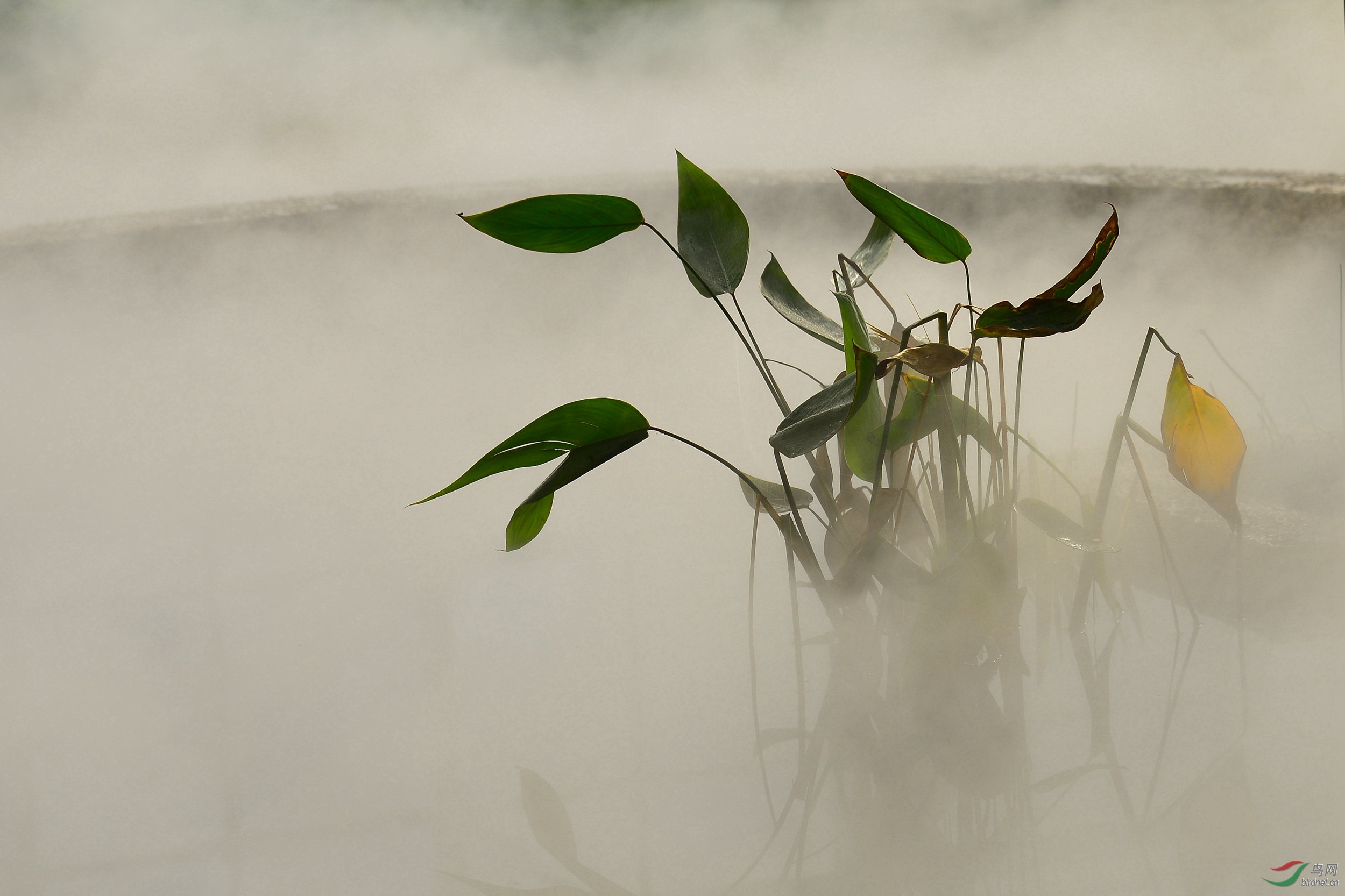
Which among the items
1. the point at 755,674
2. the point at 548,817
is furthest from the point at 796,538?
the point at 548,817

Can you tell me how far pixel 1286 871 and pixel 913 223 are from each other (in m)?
0.43

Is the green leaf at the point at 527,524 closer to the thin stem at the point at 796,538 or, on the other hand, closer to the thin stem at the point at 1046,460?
the thin stem at the point at 796,538

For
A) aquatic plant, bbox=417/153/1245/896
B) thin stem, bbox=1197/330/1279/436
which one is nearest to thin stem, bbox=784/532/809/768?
aquatic plant, bbox=417/153/1245/896

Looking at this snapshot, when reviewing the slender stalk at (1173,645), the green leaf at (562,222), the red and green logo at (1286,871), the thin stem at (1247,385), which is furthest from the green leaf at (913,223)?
the thin stem at (1247,385)

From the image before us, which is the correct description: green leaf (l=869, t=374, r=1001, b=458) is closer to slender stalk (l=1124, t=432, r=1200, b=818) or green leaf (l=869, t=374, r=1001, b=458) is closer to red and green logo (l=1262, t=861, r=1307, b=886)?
slender stalk (l=1124, t=432, r=1200, b=818)

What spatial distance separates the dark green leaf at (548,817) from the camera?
0.58m

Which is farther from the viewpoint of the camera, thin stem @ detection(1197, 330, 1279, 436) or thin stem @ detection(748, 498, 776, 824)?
thin stem @ detection(1197, 330, 1279, 436)

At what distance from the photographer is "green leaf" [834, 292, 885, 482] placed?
0.48 metres

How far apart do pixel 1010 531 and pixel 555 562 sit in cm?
40

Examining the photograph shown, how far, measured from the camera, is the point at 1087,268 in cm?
48

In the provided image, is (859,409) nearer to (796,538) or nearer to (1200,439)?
(796,538)

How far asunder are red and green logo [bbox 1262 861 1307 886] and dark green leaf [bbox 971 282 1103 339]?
1.11 ft

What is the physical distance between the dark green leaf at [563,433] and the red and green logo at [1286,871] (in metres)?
0.44

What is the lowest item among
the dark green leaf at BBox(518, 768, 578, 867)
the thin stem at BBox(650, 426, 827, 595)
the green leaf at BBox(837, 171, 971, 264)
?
the dark green leaf at BBox(518, 768, 578, 867)
